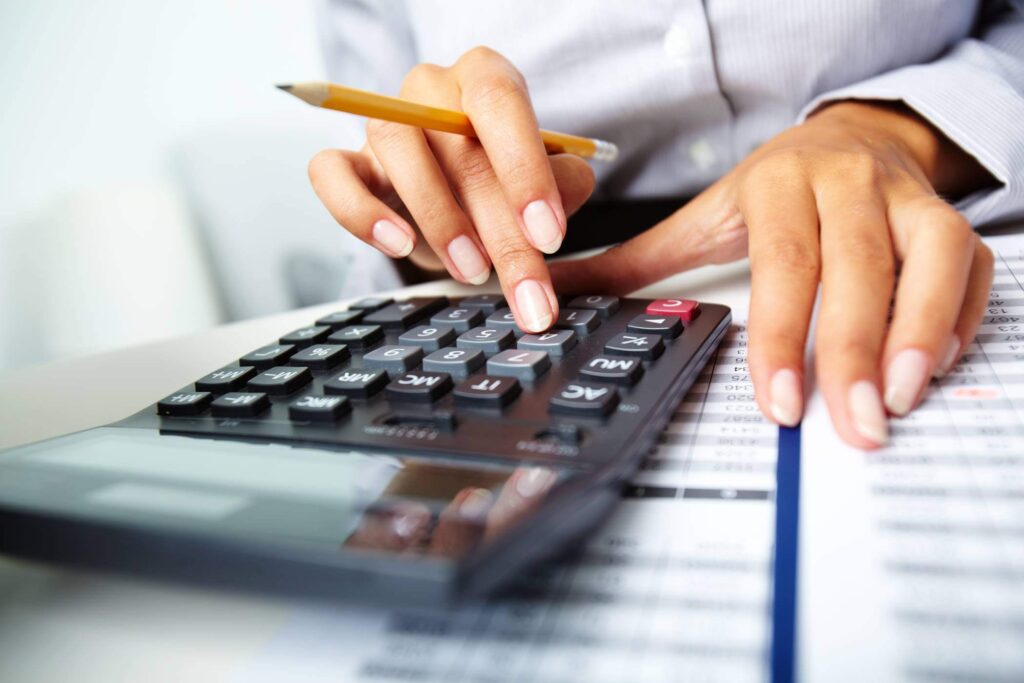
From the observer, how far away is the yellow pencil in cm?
25

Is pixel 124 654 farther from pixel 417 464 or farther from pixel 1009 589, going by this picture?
pixel 1009 589

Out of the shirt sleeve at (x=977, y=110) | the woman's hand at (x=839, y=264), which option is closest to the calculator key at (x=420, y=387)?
the woman's hand at (x=839, y=264)

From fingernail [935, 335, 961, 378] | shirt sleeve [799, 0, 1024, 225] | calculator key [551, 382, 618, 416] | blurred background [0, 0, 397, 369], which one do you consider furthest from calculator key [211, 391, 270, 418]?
blurred background [0, 0, 397, 369]

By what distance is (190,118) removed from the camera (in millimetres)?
918

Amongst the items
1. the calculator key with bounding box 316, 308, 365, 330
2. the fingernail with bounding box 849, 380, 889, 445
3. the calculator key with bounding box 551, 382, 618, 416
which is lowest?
the fingernail with bounding box 849, 380, 889, 445

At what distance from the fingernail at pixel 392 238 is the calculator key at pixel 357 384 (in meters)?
0.09

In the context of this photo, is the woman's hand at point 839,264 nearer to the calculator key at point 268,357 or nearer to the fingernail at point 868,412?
the fingernail at point 868,412

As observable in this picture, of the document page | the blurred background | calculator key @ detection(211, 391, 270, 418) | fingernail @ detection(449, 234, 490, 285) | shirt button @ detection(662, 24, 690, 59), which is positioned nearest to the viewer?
the document page

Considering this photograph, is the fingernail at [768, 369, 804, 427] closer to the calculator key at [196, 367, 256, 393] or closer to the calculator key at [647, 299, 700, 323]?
the calculator key at [647, 299, 700, 323]

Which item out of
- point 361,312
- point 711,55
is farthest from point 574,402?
point 711,55

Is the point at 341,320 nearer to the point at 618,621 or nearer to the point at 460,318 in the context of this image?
the point at 460,318

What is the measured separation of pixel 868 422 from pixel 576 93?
0.41 metres

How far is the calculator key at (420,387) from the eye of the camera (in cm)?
23

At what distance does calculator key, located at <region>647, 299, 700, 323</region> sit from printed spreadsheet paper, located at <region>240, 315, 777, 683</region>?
10cm
